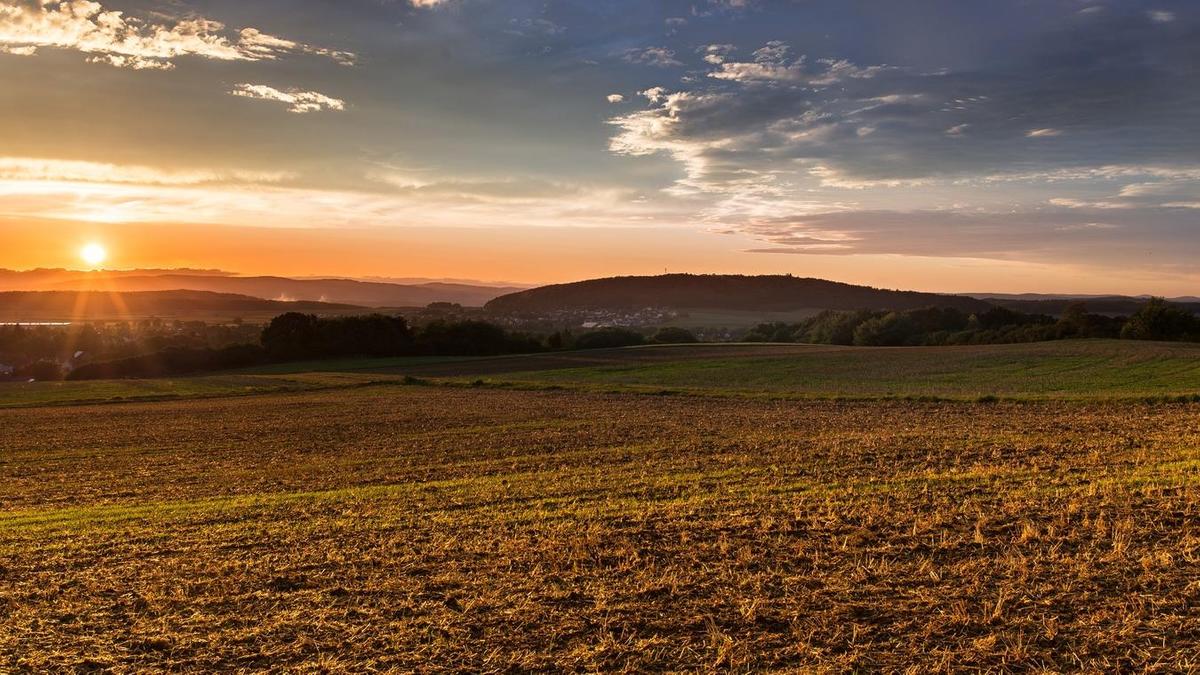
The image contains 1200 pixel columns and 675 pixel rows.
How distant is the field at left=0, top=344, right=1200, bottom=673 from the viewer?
24.1 ft

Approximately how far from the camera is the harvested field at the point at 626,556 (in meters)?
7.34

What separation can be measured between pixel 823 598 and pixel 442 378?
5076 centimetres

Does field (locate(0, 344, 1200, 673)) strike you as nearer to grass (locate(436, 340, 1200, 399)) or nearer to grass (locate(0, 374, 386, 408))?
grass (locate(436, 340, 1200, 399))

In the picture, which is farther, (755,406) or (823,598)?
(755,406)

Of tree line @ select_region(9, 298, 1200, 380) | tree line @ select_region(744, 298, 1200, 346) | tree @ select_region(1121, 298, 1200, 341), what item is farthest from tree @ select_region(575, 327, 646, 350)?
tree @ select_region(1121, 298, 1200, 341)

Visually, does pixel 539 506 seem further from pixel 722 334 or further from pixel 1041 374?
pixel 722 334

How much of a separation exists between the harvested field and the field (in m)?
0.05

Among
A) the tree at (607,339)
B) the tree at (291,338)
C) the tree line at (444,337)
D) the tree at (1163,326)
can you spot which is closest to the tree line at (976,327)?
the tree at (1163,326)

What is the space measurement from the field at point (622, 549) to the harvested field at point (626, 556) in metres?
0.05

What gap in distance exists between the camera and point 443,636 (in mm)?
7734

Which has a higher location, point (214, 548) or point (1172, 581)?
point (1172, 581)

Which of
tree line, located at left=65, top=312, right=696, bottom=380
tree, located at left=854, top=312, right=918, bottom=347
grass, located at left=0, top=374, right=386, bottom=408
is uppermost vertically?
tree, located at left=854, top=312, right=918, bottom=347

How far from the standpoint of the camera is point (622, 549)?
1087 centimetres

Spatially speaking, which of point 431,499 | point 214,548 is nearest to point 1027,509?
point 431,499
